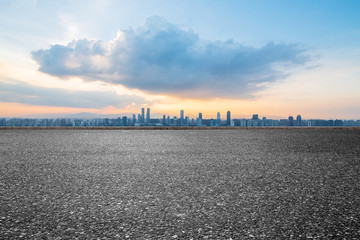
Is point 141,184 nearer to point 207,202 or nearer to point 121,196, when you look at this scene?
point 121,196

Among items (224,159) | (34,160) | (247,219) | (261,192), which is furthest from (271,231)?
(34,160)

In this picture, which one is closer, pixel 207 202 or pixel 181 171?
pixel 207 202

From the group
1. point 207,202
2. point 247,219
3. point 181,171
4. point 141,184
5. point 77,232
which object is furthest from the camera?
point 181,171

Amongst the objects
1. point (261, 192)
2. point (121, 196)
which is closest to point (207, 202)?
point (261, 192)

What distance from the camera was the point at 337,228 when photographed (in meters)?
3.96

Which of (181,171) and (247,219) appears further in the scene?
(181,171)

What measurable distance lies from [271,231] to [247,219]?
513 millimetres

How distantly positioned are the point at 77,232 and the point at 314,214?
13.3ft

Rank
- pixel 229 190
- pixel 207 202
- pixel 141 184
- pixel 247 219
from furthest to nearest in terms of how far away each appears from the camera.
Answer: pixel 141 184 → pixel 229 190 → pixel 207 202 → pixel 247 219

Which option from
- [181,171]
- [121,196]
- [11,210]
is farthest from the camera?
[181,171]

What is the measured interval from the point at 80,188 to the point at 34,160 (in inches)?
211

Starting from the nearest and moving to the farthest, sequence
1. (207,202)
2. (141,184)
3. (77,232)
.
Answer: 1. (77,232)
2. (207,202)
3. (141,184)

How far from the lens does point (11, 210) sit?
15.5 ft

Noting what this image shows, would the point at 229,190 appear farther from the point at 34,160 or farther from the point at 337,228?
the point at 34,160
